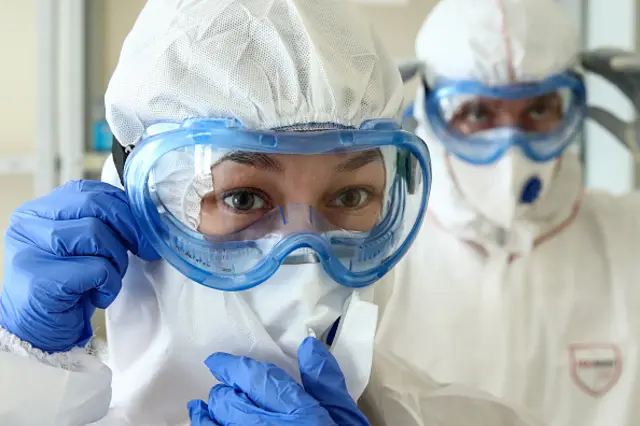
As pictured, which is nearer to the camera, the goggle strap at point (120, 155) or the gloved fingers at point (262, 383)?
the gloved fingers at point (262, 383)

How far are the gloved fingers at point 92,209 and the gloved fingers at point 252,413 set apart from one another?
0.81 ft

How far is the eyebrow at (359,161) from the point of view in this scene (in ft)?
3.27

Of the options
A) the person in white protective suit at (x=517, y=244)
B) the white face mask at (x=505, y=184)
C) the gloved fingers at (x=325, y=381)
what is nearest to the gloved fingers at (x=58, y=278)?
the gloved fingers at (x=325, y=381)

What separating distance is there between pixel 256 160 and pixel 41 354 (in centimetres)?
40

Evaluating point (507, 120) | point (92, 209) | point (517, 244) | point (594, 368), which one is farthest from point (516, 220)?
point (92, 209)

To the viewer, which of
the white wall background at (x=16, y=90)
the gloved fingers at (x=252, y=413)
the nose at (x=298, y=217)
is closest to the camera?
the gloved fingers at (x=252, y=413)

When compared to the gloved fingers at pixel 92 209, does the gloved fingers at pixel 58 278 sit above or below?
below

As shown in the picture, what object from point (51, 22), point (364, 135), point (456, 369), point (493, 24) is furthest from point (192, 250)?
point (51, 22)

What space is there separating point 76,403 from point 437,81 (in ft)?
Result: 4.11

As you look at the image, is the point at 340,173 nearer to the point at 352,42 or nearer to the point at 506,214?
the point at 352,42

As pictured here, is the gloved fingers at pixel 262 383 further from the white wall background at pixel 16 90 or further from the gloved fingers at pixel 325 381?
the white wall background at pixel 16 90

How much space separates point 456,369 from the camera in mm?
1685

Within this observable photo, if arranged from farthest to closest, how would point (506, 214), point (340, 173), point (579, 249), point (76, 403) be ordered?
point (579, 249) < point (506, 214) < point (340, 173) < point (76, 403)

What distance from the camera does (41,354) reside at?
0.90m
